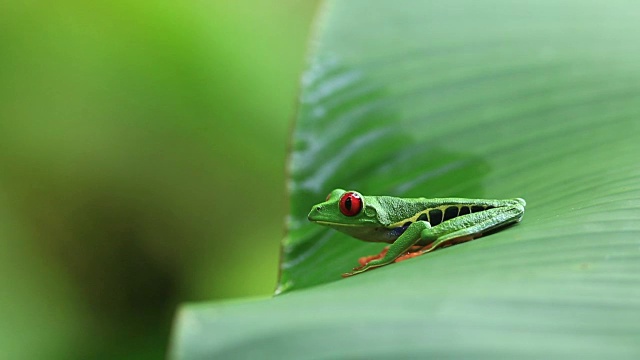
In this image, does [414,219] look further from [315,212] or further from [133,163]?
[133,163]

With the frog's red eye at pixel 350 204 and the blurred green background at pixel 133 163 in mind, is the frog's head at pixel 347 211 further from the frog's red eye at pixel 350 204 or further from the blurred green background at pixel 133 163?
the blurred green background at pixel 133 163

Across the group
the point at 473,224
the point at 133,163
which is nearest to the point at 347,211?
the point at 473,224

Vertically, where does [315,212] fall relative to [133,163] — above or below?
above

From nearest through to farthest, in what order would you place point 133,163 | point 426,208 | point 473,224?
point 473,224, point 426,208, point 133,163

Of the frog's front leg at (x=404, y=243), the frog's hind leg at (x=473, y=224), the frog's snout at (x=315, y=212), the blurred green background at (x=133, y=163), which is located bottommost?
the blurred green background at (x=133, y=163)

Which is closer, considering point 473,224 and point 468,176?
point 473,224

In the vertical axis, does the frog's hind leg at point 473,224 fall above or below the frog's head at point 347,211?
above

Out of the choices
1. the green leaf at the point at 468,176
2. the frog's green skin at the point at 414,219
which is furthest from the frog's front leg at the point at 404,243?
the green leaf at the point at 468,176

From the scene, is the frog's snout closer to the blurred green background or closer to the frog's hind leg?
the frog's hind leg

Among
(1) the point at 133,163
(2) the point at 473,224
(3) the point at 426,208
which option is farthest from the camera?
(1) the point at 133,163
